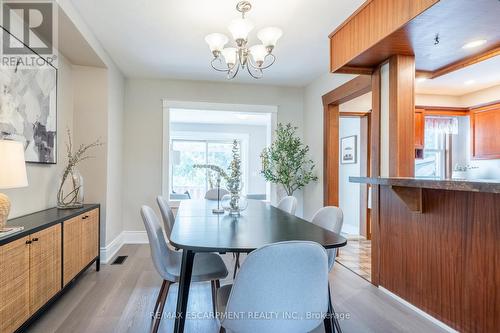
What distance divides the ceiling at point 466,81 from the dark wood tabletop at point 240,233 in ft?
11.1

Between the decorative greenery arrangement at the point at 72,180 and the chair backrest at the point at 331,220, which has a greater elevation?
the decorative greenery arrangement at the point at 72,180

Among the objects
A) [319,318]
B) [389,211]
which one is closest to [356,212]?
[389,211]

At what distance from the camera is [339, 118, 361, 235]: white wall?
547 centimetres

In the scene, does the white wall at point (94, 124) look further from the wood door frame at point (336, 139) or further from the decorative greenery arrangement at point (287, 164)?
the wood door frame at point (336, 139)

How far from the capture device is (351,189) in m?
5.66

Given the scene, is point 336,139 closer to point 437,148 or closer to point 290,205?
point 290,205

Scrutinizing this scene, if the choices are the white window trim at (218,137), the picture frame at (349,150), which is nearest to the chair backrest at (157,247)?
the picture frame at (349,150)

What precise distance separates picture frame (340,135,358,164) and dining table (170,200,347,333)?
392cm

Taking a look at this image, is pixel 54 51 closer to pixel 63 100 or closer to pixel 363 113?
pixel 63 100

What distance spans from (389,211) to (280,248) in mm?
2068

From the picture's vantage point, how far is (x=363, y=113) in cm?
481

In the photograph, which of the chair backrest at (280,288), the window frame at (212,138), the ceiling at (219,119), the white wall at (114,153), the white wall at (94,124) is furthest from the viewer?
the window frame at (212,138)

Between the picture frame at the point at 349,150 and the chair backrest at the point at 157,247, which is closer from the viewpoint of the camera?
the chair backrest at the point at 157,247

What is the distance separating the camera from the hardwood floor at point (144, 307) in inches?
83.4
